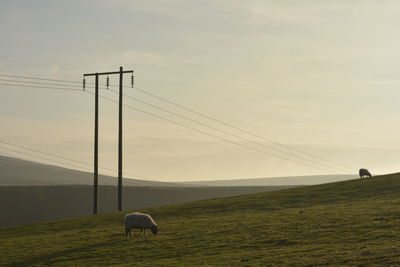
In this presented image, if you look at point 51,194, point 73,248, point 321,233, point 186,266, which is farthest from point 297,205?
point 51,194

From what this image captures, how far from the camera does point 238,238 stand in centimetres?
4169

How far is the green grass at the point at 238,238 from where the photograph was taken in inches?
1323

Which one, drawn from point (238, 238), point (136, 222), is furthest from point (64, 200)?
point (238, 238)

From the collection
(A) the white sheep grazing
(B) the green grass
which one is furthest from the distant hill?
(A) the white sheep grazing

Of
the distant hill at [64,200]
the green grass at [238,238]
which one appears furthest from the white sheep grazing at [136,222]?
the distant hill at [64,200]

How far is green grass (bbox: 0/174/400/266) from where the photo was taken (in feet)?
110

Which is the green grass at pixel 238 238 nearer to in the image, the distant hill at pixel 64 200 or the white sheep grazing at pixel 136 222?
the white sheep grazing at pixel 136 222

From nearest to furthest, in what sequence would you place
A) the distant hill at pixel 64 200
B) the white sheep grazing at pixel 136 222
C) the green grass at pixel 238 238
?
1. the green grass at pixel 238 238
2. the white sheep grazing at pixel 136 222
3. the distant hill at pixel 64 200

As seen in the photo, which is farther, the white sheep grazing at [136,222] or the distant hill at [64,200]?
the distant hill at [64,200]

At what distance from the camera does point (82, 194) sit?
153125mm

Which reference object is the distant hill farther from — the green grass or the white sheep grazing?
the white sheep grazing

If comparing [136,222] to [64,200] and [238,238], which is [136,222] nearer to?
[238,238]

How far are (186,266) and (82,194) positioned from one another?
12317 centimetres

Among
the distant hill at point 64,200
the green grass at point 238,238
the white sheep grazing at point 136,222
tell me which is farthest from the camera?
the distant hill at point 64,200
